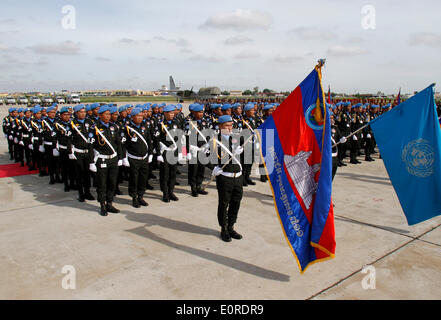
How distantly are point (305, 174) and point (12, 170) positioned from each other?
32.9 ft

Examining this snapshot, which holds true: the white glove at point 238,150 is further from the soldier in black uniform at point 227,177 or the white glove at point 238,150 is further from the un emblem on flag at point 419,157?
the un emblem on flag at point 419,157

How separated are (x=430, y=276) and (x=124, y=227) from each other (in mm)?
4587

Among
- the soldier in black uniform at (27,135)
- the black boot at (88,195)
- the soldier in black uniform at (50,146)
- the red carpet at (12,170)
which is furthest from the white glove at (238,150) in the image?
the red carpet at (12,170)

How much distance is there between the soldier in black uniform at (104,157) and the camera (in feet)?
19.5

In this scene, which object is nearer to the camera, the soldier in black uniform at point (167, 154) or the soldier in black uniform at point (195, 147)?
the soldier in black uniform at point (167, 154)

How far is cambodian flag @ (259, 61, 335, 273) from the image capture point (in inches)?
140

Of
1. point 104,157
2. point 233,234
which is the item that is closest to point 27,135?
point 104,157

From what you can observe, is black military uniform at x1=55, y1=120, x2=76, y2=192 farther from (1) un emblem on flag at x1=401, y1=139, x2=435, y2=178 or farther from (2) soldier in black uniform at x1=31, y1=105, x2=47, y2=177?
(1) un emblem on flag at x1=401, y1=139, x2=435, y2=178

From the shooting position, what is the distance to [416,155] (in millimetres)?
4371

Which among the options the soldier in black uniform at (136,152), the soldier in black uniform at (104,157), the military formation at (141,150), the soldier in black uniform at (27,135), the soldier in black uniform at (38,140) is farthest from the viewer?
the soldier in black uniform at (27,135)

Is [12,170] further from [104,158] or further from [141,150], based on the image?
[141,150]

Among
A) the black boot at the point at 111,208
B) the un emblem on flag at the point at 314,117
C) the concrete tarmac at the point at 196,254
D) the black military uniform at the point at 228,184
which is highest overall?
the un emblem on flag at the point at 314,117

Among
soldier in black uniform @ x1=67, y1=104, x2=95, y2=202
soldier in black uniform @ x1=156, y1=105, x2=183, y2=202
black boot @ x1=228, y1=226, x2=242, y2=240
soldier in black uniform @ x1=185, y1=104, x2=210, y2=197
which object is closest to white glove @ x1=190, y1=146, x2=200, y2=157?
soldier in black uniform @ x1=185, y1=104, x2=210, y2=197
